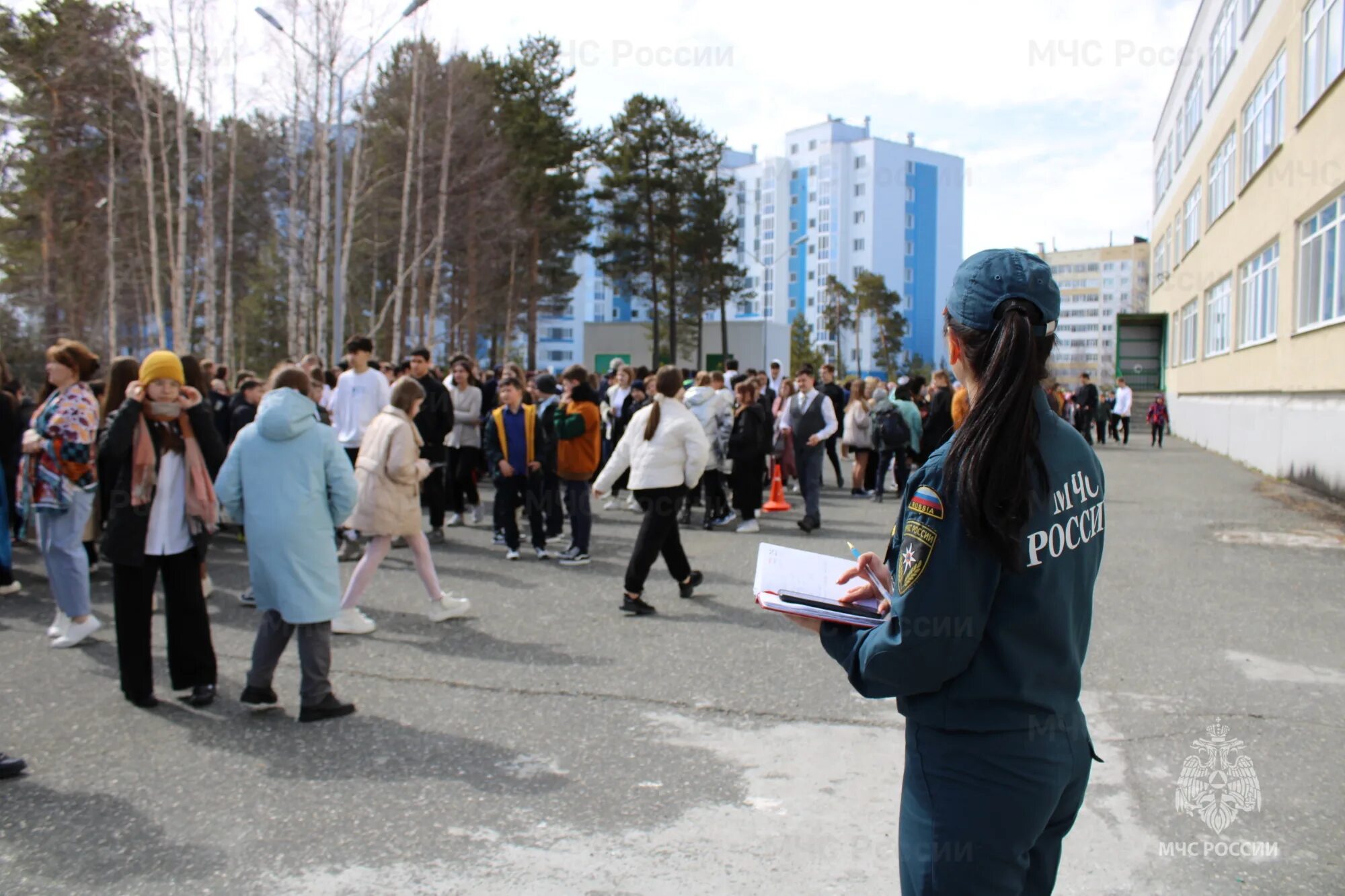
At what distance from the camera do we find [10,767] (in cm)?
464

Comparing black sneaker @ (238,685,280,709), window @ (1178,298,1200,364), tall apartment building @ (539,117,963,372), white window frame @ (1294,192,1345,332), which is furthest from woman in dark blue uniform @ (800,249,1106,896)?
tall apartment building @ (539,117,963,372)

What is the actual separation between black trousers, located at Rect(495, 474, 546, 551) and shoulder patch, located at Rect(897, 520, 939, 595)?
877 centimetres

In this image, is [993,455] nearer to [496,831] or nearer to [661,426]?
[496,831]

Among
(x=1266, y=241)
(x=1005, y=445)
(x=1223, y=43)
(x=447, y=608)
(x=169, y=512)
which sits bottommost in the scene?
(x=447, y=608)

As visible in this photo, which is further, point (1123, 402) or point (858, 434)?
point (1123, 402)

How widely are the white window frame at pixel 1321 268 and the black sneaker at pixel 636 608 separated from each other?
12643 mm

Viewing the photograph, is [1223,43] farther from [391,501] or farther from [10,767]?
[10,767]

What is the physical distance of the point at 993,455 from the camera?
1.89m

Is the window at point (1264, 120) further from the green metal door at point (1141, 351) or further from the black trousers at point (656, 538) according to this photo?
the green metal door at point (1141, 351)

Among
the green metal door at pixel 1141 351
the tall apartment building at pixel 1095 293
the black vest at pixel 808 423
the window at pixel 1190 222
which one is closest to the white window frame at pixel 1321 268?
the black vest at pixel 808 423

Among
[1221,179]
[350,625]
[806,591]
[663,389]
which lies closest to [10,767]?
[350,625]

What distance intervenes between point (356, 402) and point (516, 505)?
1866mm

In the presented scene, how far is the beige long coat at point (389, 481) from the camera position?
7.52m

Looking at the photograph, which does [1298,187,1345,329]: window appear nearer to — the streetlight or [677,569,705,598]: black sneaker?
[677,569,705,598]: black sneaker
